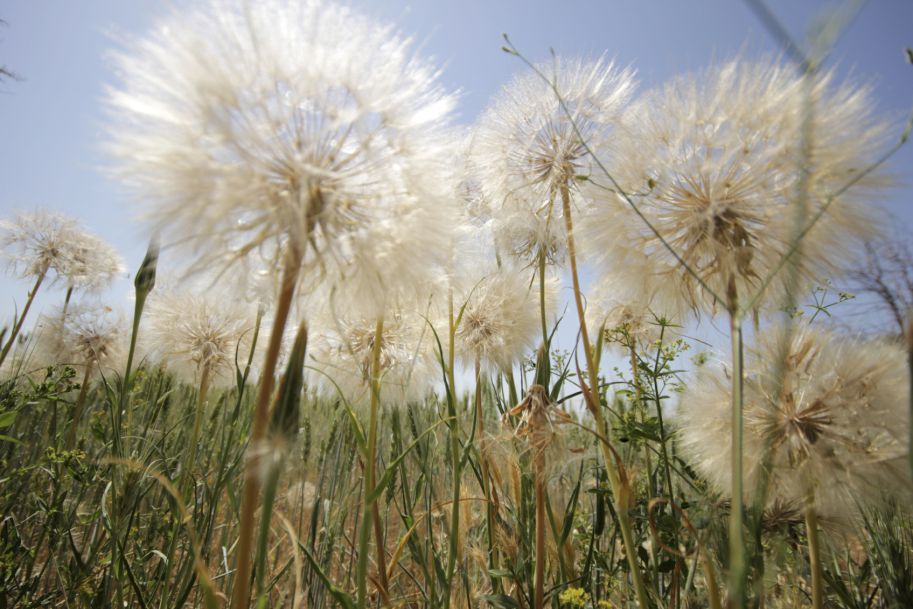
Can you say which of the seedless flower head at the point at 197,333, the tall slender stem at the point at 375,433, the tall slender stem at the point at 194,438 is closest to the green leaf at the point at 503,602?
the tall slender stem at the point at 375,433

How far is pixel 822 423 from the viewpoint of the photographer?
1.48 m

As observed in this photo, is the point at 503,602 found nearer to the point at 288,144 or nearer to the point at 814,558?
the point at 814,558

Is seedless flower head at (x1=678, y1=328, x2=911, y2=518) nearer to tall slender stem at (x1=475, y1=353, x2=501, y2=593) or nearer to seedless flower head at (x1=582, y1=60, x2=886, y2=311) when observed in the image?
seedless flower head at (x1=582, y1=60, x2=886, y2=311)

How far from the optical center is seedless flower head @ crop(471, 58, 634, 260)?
2043mm

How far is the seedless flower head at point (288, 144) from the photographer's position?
39.7 inches

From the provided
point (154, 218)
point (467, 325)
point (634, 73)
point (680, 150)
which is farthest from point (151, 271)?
point (634, 73)

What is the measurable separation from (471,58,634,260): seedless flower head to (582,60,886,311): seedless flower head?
41 cm

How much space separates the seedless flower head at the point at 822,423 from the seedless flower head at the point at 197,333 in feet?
7.64

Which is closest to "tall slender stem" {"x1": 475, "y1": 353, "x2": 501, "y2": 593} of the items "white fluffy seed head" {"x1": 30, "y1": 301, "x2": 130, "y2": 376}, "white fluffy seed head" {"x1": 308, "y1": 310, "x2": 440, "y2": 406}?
"white fluffy seed head" {"x1": 308, "y1": 310, "x2": 440, "y2": 406}

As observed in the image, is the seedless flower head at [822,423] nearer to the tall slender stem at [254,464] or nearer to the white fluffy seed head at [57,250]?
the tall slender stem at [254,464]

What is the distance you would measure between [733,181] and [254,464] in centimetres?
145

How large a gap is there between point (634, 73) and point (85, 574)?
10.1 ft

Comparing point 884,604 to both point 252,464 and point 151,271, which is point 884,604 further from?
point 151,271

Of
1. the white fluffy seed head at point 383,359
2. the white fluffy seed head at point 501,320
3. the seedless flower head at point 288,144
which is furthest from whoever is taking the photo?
the white fluffy seed head at point 501,320
